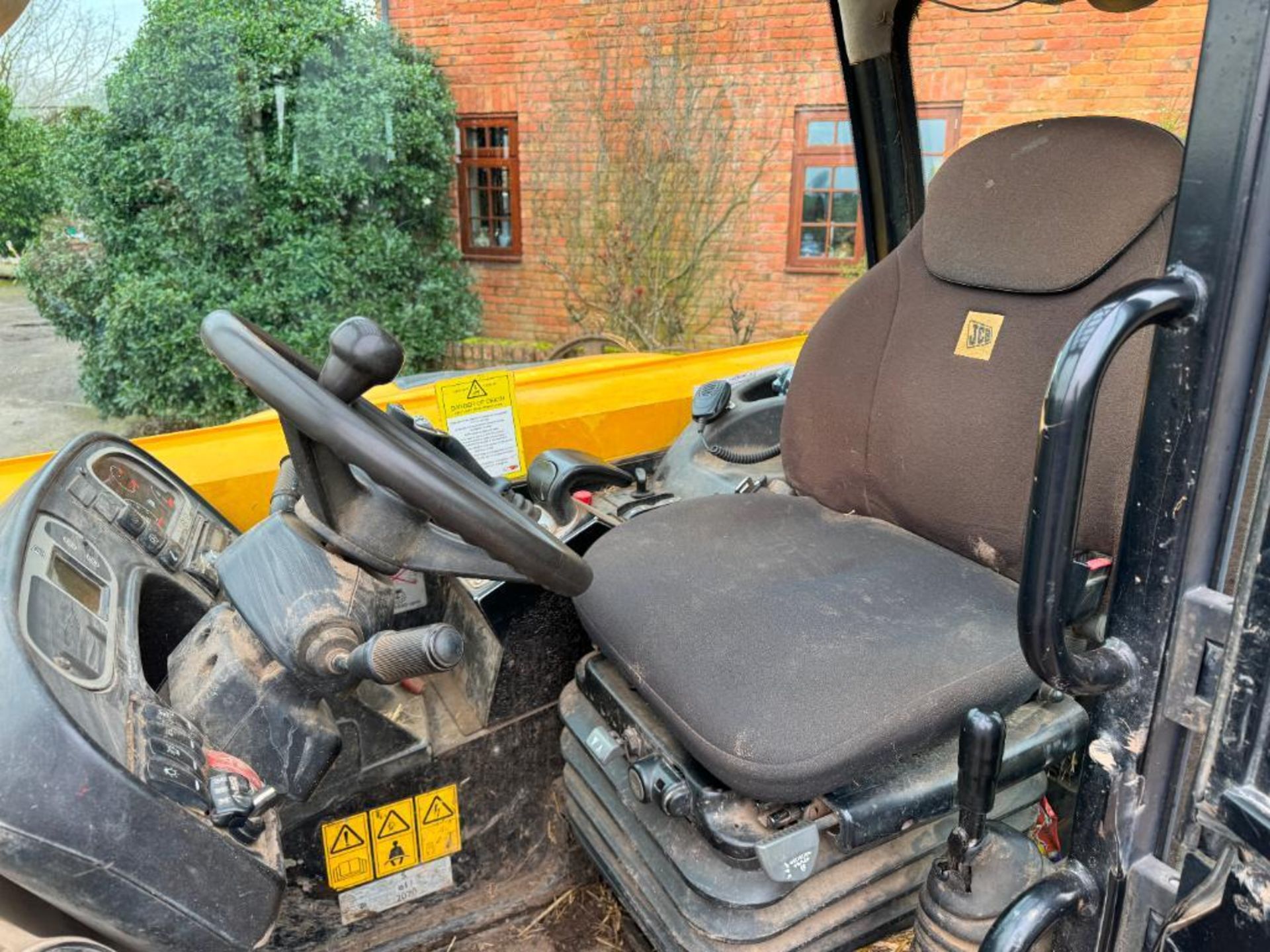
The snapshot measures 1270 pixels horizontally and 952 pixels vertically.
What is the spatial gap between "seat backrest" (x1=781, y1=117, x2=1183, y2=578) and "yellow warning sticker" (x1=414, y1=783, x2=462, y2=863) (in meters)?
0.77

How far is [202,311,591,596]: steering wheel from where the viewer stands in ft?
2.99

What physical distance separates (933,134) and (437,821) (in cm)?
165

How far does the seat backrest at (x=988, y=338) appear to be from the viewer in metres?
1.17

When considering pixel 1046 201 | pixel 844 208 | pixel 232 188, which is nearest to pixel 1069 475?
pixel 1046 201

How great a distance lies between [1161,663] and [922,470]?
26.1 inches

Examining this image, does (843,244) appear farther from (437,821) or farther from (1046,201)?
(437,821)

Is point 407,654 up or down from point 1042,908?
up

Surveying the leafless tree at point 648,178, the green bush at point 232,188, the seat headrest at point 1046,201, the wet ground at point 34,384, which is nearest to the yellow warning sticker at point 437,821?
the seat headrest at point 1046,201

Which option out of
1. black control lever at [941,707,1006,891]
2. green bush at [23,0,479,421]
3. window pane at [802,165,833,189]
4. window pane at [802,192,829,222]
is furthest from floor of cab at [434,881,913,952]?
window pane at [802,192,829,222]

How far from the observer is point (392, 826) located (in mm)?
1341

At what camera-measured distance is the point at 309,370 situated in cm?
110

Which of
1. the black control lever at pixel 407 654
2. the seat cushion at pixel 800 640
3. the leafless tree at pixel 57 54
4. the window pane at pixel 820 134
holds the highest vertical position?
the leafless tree at pixel 57 54

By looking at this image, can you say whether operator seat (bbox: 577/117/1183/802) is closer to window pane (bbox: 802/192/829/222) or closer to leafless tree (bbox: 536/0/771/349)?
window pane (bbox: 802/192/829/222)

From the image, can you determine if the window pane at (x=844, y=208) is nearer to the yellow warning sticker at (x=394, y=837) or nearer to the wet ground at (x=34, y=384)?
the wet ground at (x=34, y=384)
